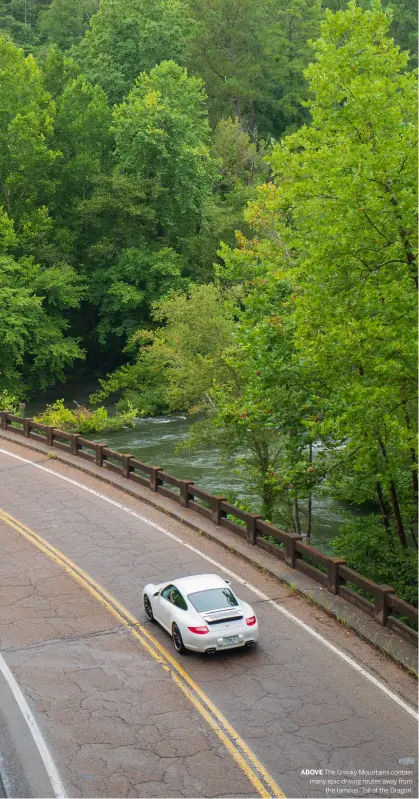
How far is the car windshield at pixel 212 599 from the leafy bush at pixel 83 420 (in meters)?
28.8

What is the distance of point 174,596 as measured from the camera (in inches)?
591

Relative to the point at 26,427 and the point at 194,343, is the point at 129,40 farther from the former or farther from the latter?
the point at 26,427

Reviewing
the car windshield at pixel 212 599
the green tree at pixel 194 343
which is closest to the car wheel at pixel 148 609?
the car windshield at pixel 212 599

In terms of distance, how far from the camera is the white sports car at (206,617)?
46.3 feet

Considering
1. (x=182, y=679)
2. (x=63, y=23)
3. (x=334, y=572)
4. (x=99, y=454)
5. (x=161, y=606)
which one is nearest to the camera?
(x=182, y=679)

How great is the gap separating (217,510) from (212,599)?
684 cm

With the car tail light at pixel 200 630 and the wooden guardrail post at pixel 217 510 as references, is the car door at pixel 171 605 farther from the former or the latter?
the wooden guardrail post at pixel 217 510

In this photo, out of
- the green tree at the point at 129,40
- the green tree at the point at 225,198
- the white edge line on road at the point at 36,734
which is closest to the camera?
the white edge line on road at the point at 36,734

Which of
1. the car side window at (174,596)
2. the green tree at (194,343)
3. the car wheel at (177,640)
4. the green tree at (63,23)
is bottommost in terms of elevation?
the car wheel at (177,640)

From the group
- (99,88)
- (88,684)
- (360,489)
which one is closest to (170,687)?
(88,684)

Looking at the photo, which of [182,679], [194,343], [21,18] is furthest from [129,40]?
[182,679]

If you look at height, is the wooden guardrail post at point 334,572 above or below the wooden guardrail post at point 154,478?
below

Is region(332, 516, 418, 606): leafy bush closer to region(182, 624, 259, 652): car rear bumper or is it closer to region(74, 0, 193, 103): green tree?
region(182, 624, 259, 652): car rear bumper

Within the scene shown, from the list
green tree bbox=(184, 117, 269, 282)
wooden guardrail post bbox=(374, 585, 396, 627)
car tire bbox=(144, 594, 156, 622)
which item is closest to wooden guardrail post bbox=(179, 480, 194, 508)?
car tire bbox=(144, 594, 156, 622)
